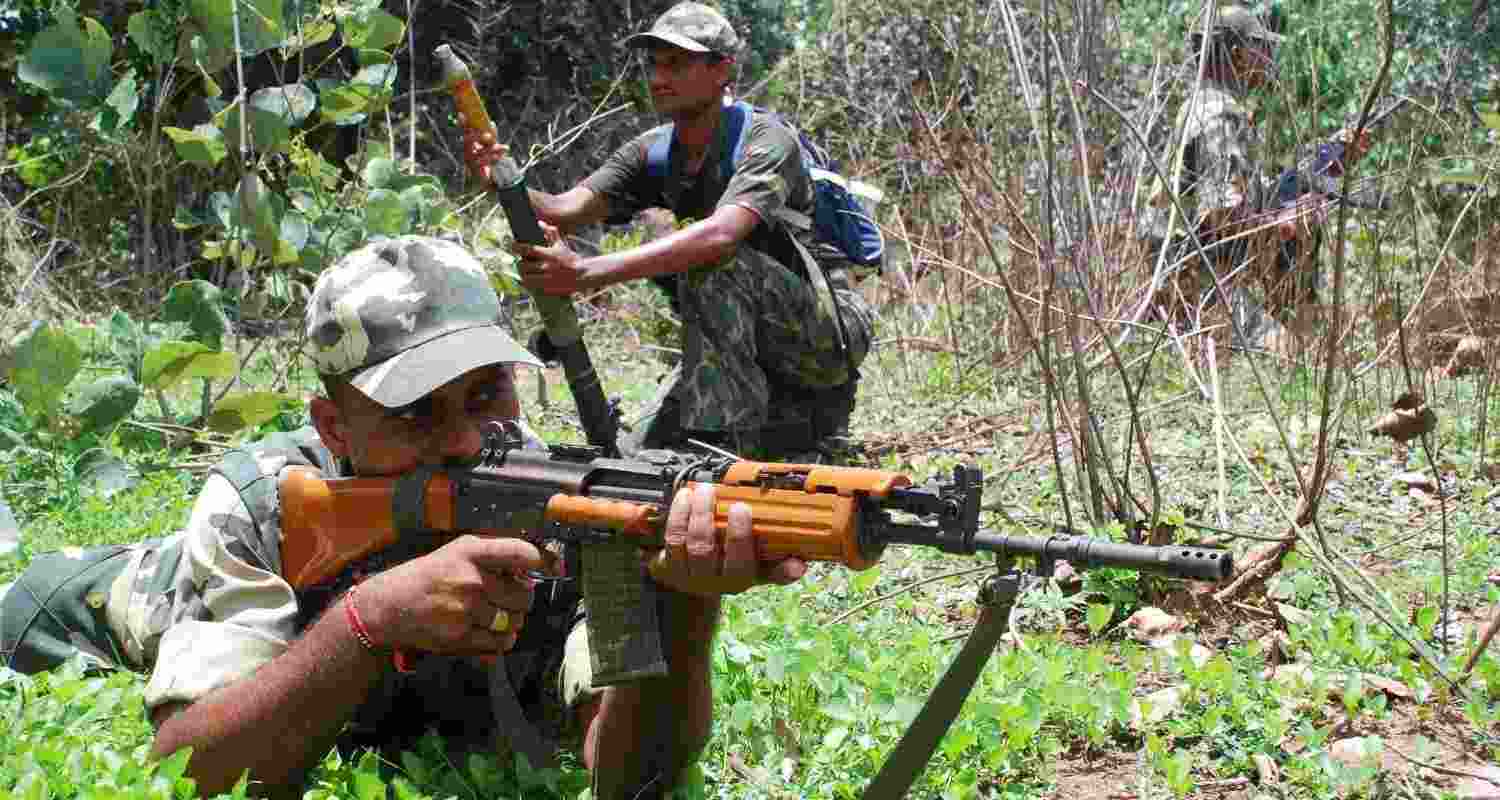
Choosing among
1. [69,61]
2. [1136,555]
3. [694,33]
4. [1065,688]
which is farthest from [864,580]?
[69,61]

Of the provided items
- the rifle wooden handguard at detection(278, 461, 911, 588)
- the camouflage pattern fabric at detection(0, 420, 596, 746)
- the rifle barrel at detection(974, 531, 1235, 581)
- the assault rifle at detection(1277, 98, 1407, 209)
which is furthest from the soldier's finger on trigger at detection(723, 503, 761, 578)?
the assault rifle at detection(1277, 98, 1407, 209)

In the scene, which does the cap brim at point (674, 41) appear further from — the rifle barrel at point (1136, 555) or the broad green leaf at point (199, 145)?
the rifle barrel at point (1136, 555)

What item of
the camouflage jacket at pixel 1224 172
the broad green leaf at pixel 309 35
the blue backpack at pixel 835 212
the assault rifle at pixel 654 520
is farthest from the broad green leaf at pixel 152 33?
the camouflage jacket at pixel 1224 172

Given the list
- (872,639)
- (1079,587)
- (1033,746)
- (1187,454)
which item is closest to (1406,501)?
(1187,454)

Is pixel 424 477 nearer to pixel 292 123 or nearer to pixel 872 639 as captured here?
pixel 872 639

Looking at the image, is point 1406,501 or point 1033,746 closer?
point 1033,746

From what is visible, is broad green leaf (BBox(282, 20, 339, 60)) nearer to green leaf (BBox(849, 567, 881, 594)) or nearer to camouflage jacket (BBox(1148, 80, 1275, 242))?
green leaf (BBox(849, 567, 881, 594))

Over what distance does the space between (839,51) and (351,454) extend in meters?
7.30

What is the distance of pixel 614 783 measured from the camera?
2430mm

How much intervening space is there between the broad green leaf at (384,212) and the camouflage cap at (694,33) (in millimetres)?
1154

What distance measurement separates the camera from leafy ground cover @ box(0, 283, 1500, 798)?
2.58 metres

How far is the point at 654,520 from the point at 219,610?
77 cm

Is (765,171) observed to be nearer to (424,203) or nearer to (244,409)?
(424,203)

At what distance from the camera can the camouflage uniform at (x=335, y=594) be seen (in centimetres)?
234
